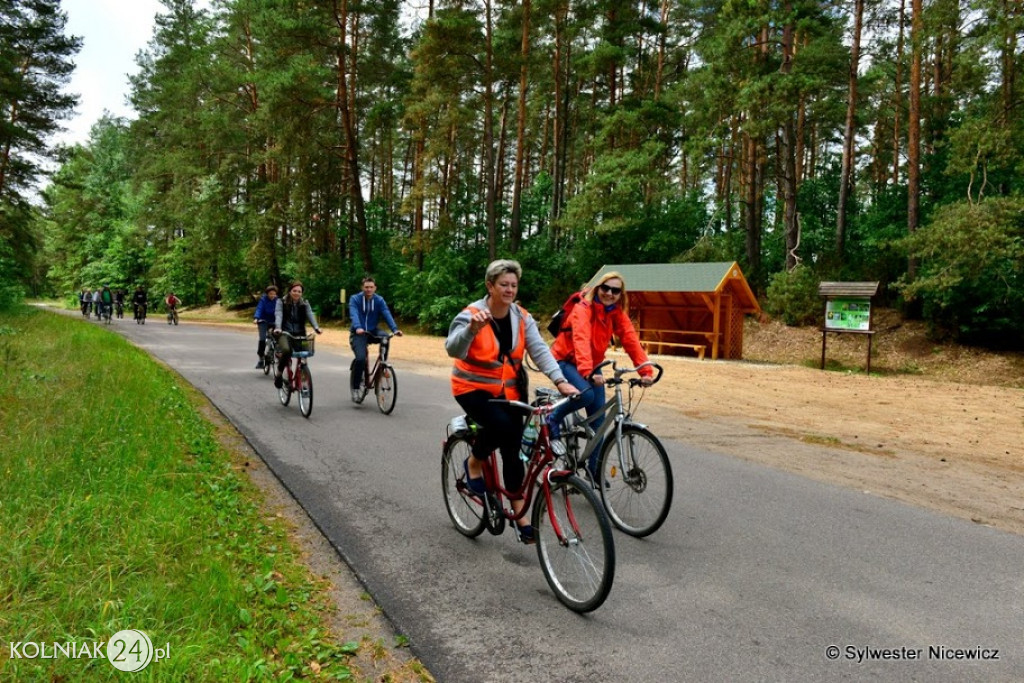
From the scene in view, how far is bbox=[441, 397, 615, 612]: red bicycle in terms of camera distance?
122 inches

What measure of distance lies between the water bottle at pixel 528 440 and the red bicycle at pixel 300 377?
18.3 ft

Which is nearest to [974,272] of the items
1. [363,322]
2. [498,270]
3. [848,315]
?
[848,315]

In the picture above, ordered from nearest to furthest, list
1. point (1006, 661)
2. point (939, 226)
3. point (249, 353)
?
point (1006, 661)
point (939, 226)
point (249, 353)

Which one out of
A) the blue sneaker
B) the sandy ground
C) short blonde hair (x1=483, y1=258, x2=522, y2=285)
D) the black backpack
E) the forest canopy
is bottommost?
the sandy ground

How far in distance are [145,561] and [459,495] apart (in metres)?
1.98

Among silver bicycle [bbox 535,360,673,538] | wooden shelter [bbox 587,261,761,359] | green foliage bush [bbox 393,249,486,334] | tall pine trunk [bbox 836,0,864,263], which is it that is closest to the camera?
silver bicycle [bbox 535,360,673,538]

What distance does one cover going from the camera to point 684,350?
2128 cm

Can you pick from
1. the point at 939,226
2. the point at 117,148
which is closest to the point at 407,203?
the point at 939,226

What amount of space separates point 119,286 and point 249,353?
43.6 metres

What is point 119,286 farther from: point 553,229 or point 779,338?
point 779,338

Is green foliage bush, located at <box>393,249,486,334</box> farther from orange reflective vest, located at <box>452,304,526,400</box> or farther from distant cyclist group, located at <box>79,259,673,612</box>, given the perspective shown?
orange reflective vest, located at <box>452,304,526,400</box>

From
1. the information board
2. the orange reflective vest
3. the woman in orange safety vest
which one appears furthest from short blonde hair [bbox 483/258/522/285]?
the information board

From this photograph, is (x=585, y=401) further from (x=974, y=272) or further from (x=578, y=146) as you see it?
(x=578, y=146)

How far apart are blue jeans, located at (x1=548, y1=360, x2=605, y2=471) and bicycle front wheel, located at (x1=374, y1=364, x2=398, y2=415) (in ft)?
14.2
